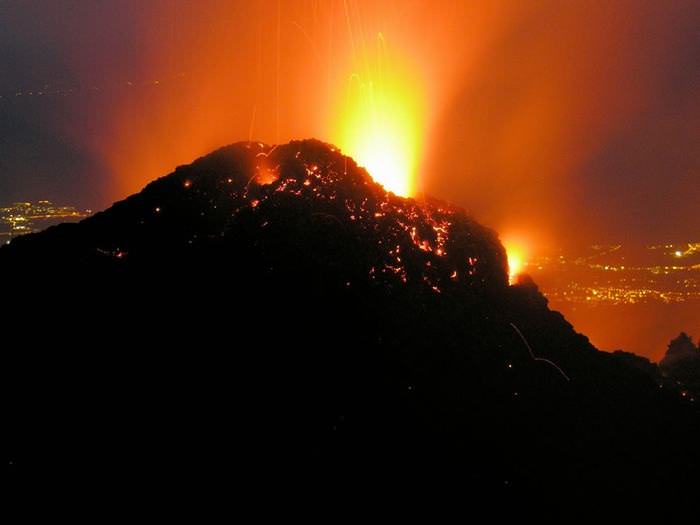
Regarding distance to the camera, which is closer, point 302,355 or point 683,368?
point 302,355

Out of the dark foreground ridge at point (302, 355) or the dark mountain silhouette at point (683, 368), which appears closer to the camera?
the dark foreground ridge at point (302, 355)

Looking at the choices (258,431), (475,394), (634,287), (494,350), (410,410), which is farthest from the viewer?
(634,287)

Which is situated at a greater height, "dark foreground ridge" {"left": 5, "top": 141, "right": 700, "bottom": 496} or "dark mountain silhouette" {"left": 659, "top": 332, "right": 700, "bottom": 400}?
"dark mountain silhouette" {"left": 659, "top": 332, "right": 700, "bottom": 400}

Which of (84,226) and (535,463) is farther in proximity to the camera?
(84,226)

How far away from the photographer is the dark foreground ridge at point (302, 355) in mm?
13250

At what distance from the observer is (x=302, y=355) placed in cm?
1515

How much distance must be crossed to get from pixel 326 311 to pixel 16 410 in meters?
9.26

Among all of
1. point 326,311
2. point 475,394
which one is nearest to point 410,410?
point 475,394

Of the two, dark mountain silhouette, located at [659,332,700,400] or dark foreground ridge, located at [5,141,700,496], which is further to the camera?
dark mountain silhouette, located at [659,332,700,400]

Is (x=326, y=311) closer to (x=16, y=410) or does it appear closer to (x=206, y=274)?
(x=206, y=274)

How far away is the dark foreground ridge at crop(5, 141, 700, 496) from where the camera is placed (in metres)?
13.2

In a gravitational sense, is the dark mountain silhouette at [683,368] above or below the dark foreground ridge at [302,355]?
above

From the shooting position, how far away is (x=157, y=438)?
12977mm

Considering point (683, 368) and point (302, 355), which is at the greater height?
point (683, 368)
